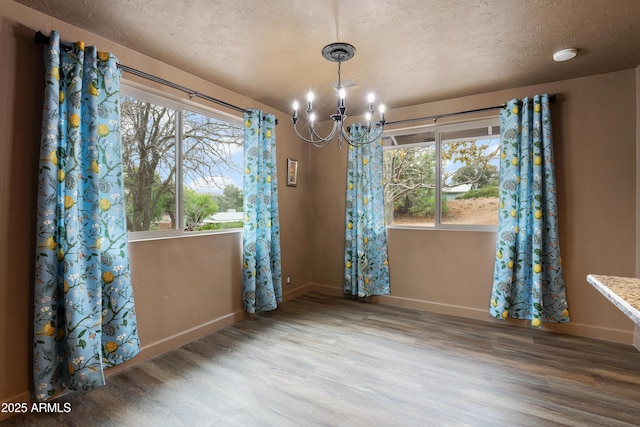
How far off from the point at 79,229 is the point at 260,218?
62.7 inches

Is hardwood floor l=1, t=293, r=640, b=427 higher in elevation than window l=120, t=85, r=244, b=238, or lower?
lower

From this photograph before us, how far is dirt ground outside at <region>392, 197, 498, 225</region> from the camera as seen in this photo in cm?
320

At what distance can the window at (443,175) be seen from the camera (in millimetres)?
3229

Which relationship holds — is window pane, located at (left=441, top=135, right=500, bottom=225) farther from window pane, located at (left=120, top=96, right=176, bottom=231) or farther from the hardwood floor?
window pane, located at (left=120, top=96, right=176, bottom=231)

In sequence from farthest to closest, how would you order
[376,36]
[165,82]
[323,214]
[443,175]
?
[323,214] → [443,175] → [165,82] → [376,36]

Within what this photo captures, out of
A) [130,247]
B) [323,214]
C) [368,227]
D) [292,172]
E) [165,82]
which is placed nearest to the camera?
[130,247]

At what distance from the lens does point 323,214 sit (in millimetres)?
4125

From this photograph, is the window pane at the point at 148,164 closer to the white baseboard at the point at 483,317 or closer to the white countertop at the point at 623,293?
the white baseboard at the point at 483,317

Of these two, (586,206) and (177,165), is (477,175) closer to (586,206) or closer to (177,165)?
(586,206)

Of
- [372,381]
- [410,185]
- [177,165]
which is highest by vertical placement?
[177,165]

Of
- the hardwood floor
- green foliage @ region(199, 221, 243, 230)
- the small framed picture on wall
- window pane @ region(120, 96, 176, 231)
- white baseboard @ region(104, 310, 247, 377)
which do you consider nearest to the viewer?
the hardwood floor

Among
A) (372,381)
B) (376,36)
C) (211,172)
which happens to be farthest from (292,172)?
(372,381)

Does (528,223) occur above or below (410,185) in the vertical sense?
below

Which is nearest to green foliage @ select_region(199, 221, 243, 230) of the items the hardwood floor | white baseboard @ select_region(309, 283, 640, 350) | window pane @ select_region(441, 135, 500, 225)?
the hardwood floor
